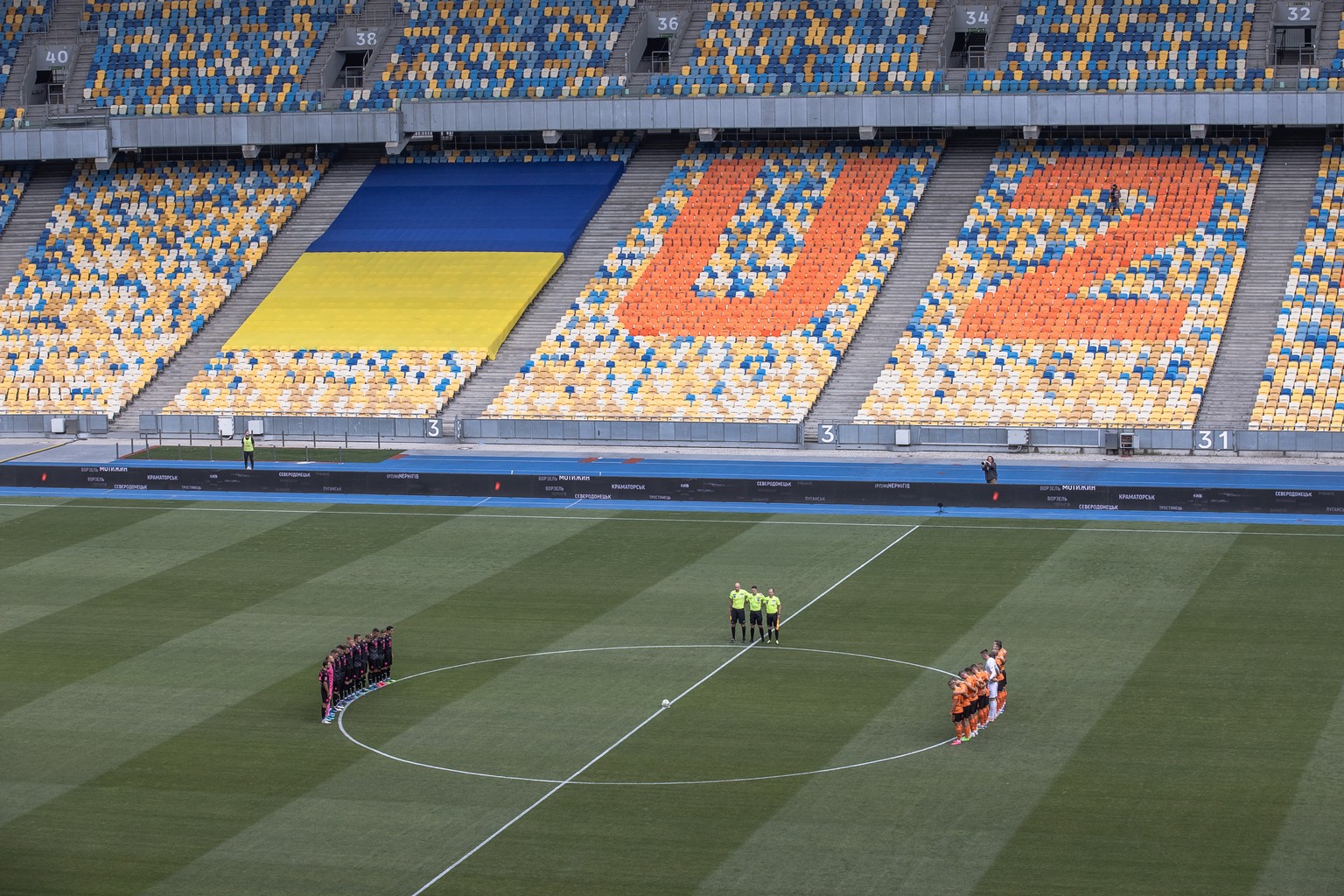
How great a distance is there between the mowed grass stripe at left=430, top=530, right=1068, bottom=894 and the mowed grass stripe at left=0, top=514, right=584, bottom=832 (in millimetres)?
6579

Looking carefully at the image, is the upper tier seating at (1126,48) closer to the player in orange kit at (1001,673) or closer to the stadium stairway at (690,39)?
the stadium stairway at (690,39)

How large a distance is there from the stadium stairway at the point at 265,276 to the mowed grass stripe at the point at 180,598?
15.8 metres

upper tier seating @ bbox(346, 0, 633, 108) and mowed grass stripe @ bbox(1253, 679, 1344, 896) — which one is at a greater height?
upper tier seating @ bbox(346, 0, 633, 108)

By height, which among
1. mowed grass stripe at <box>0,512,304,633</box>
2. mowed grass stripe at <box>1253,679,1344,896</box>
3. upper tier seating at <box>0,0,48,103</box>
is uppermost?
upper tier seating at <box>0,0,48,103</box>

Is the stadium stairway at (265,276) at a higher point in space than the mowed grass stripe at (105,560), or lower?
higher

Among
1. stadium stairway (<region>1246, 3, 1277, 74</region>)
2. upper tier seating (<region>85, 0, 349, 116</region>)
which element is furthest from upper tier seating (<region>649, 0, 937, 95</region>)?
upper tier seating (<region>85, 0, 349, 116</region>)

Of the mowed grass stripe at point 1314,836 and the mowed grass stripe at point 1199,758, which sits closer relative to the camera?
the mowed grass stripe at point 1314,836

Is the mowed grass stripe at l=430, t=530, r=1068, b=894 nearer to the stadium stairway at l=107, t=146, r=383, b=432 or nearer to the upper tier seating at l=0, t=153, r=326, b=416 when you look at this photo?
the stadium stairway at l=107, t=146, r=383, b=432

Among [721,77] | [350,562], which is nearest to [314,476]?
[350,562]

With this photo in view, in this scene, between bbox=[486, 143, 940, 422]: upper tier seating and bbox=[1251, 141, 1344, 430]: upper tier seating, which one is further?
bbox=[486, 143, 940, 422]: upper tier seating

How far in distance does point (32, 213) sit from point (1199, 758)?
5861cm

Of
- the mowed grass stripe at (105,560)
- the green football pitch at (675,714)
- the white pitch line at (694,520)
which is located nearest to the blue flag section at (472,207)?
the white pitch line at (694,520)

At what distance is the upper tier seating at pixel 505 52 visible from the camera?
71188mm

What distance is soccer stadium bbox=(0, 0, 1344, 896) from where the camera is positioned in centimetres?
2655
